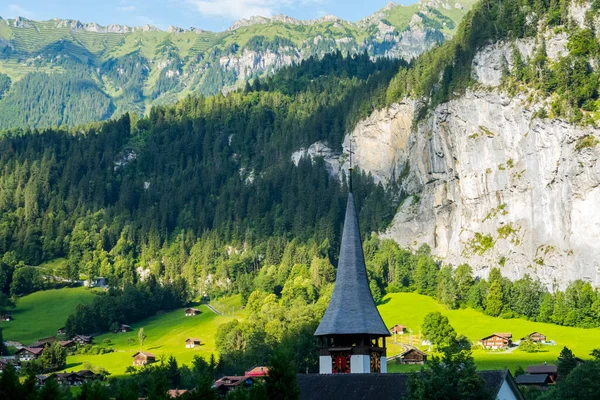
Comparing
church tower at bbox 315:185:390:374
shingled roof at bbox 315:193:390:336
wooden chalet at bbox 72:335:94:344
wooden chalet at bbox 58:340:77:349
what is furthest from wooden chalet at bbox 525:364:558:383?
wooden chalet at bbox 72:335:94:344

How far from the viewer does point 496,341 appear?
15488 cm

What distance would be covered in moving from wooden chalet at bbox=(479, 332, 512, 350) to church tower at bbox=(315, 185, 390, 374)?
315 ft

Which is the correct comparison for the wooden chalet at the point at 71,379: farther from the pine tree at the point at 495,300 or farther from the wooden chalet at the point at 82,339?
the pine tree at the point at 495,300

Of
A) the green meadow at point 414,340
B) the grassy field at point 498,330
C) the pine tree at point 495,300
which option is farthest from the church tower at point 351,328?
the pine tree at point 495,300

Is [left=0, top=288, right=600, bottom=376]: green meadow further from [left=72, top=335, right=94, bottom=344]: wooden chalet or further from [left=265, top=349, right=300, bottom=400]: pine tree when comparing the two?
[left=265, top=349, right=300, bottom=400]: pine tree

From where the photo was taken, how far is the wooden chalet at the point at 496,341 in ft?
504

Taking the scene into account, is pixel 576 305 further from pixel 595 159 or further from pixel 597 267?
pixel 595 159

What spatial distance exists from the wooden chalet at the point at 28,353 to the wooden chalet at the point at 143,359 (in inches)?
797

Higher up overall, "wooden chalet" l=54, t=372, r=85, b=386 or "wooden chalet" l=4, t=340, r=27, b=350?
"wooden chalet" l=4, t=340, r=27, b=350

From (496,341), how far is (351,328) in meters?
101

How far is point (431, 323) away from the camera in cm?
16012

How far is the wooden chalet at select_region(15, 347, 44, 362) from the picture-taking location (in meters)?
172

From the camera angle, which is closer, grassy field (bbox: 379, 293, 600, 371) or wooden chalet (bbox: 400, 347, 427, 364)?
grassy field (bbox: 379, 293, 600, 371)

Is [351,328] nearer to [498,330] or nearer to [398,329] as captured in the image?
[498,330]
